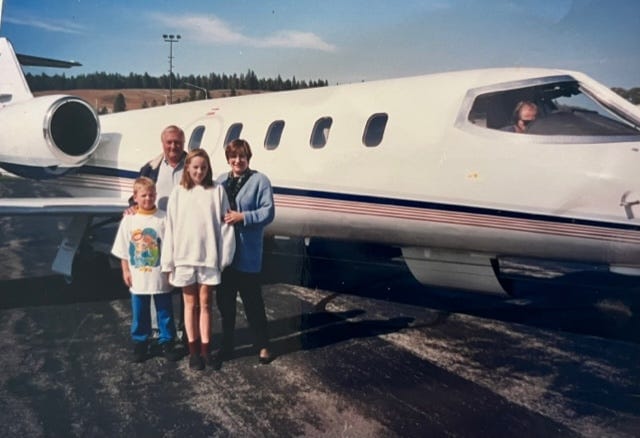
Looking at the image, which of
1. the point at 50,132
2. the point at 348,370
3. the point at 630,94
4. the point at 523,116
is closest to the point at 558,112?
the point at 523,116

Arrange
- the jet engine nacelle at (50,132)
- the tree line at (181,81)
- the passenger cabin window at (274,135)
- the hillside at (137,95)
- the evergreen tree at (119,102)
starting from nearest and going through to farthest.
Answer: the tree line at (181,81) → the hillside at (137,95) → the evergreen tree at (119,102) → the passenger cabin window at (274,135) → the jet engine nacelle at (50,132)

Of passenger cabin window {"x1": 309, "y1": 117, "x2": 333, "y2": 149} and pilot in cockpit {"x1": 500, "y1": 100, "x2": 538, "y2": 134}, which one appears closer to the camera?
pilot in cockpit {"x1": 500, "y1": 100, "x2": 538, "y2": 134}

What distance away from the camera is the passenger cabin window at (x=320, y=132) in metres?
6.14

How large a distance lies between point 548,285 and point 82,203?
611 centimetres

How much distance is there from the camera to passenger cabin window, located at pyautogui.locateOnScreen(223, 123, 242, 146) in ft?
23.7

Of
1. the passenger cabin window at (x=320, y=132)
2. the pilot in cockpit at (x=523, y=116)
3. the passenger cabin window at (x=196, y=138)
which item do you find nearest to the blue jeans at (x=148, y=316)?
the passenger cabin window at (x=320, y=132)

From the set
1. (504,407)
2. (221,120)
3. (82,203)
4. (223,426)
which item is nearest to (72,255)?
(82,203)

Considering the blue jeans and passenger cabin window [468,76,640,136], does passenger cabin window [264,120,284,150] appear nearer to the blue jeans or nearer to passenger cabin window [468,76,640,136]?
passenger cabin window [468,76,640,136]

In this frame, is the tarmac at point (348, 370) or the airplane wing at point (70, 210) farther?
the airplane wing at point (70, 210)

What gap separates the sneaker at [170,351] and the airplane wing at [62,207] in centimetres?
267

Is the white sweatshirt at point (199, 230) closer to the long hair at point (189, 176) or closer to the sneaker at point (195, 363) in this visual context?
the long hair at point (189, 176)

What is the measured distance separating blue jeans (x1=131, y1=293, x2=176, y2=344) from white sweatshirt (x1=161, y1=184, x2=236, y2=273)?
536 mm

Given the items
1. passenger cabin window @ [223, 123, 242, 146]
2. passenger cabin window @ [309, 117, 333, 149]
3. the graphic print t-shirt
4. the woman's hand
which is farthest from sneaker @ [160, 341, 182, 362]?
passenger cabin window @ [223, 123, 242, 146]

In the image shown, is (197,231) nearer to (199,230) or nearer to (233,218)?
(199,230)
